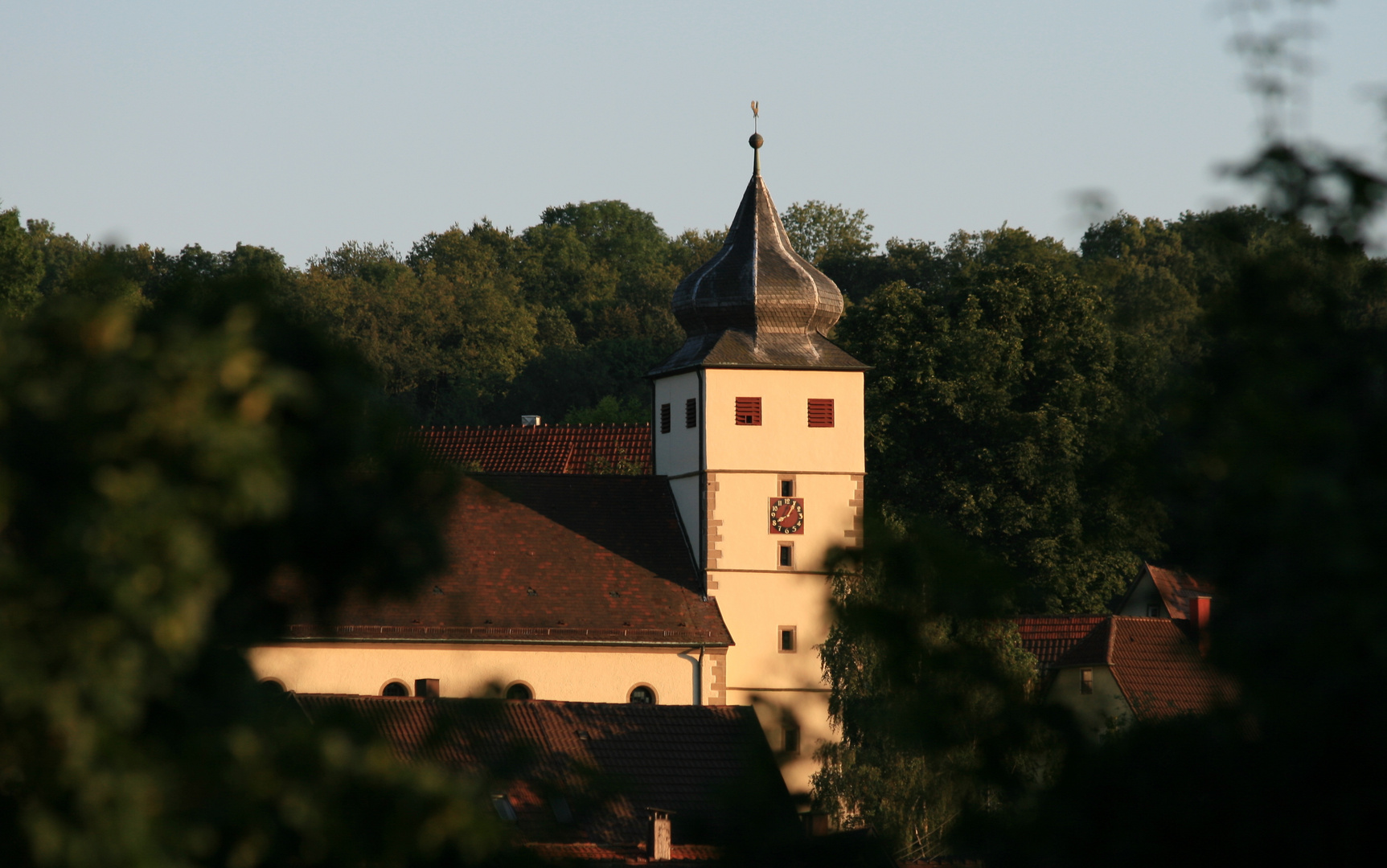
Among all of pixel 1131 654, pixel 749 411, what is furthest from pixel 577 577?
pixel 1131 654

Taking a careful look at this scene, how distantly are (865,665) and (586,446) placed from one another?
17.5 m

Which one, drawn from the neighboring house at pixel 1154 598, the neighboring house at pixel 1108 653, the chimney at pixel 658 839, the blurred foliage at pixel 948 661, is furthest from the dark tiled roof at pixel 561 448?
the blurred foliage at pixel 948 661

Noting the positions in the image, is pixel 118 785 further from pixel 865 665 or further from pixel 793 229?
pixel 793 229

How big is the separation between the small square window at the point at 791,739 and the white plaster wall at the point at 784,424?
35.5 m

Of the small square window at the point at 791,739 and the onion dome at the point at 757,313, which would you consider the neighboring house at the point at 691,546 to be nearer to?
the onion dome at the point at 757,313

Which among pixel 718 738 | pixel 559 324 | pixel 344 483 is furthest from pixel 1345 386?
pixel 559 324

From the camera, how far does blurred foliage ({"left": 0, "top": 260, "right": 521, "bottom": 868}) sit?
3.71m

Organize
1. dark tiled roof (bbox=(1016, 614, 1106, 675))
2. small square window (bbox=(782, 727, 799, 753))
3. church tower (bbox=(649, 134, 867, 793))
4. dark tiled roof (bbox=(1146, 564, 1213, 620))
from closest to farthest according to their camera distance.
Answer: small square window (bbox=(782, 727, 799, 753)) < church tower (bbox=(649, 134, 867, 793)) < dark tiled roof (bbox=(1016, 614, 1106, 675)) < dark tiled roof (bbox=(1146, 564, 1213, 620))

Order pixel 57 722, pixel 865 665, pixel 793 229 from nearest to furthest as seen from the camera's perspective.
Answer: pixel 57 722
pixel 865 665
pixel 793 229

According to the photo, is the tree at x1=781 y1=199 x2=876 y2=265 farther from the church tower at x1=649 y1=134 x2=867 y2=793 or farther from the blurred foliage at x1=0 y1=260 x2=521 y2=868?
the blurred foliage at x1=0 y1=260 x2=521 y2=868

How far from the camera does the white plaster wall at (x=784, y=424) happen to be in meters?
41.0

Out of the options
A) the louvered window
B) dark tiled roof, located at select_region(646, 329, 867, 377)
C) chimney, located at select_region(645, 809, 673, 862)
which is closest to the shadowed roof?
dark tiled roof, located at select_region(646, 329, 867, 377)

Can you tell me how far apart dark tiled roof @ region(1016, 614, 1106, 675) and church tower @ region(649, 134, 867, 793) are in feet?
23.0

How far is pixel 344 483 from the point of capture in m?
4.43
